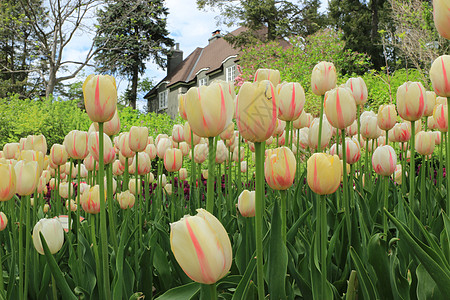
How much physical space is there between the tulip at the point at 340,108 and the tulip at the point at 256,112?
2.15 ft

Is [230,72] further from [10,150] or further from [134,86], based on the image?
[10,150]

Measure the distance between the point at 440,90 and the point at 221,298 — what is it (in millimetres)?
947

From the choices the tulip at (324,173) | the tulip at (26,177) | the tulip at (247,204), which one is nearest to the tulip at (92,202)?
the tulip at (26,177)

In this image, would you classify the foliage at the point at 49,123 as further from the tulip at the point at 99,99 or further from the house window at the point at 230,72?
the house window at the point at 230,72

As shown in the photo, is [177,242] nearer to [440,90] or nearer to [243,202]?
[243,202]

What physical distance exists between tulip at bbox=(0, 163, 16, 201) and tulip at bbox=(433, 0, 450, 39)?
1.28 m

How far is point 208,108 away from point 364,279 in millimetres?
578

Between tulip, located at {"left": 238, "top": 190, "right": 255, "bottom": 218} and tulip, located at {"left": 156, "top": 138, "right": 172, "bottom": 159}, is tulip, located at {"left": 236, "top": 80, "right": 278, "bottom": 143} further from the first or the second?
tulip, located at {"left": 156, "top": 138, "right": 172, "bottom": 159}

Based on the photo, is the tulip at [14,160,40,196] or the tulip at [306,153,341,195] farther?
the tulip at [14,160,40,196]

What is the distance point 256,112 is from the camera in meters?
0.70

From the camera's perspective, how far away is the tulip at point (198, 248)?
0.60m

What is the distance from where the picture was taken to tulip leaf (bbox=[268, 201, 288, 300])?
0.88m

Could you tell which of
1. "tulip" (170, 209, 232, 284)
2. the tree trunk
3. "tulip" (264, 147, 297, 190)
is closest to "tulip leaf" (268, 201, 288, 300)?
"tulip" (264, 147, 297, 190)

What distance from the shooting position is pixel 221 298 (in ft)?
3.70
